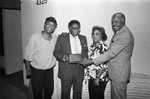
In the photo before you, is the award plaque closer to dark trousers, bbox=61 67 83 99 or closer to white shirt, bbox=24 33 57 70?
dark trousers, bbox=61 67 83 99

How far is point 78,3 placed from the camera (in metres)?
2.98

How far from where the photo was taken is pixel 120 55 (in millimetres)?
2305

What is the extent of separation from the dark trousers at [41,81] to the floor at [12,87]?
1033 mm

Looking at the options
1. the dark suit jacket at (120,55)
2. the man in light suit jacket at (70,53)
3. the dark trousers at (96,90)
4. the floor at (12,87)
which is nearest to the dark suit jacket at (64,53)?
the man in light suit jacket at (70,53)

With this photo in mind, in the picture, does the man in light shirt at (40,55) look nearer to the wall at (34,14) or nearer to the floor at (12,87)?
the wall at (34,14)

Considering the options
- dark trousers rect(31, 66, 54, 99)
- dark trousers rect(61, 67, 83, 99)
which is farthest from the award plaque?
dark trousers rect(31, 66, 54, 99)

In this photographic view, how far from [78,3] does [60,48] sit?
105 centimetres

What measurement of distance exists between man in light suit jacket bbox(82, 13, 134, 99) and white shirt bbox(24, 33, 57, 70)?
27.1 inches

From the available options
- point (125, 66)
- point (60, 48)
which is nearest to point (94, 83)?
point (125, 66)

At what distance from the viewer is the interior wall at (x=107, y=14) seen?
9.78ft

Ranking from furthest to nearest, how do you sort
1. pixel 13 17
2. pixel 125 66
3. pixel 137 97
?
pixel 13 17, pixel 137 97, pixel 125 66

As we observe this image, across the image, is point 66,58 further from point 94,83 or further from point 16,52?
point 16,52

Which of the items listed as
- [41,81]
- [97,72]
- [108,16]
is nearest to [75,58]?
[97,72]

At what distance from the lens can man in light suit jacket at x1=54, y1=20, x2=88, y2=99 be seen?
2.52m
